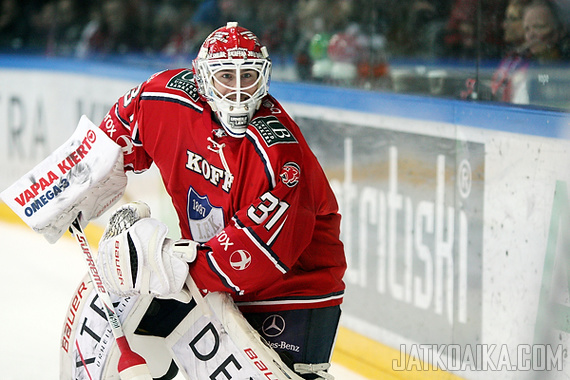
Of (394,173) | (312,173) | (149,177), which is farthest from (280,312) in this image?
(149,177)

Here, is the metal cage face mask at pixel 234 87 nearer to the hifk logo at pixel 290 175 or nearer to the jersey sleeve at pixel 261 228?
the jersey sleeve at pixel 261 228

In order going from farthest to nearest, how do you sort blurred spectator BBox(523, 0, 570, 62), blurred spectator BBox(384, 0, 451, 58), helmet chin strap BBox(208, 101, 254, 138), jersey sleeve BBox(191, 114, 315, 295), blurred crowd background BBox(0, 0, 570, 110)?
blurred spectator BBox(384, 0, 451, 58)
blurred crowd background BBox(0, 0, 570, 110)
blurred spectator BBox(523, 0, 570, 62)
helmet chin strap BBox(208, 101, 254, 138)
jersey sleeve BBox(191, 114, 315, 295)

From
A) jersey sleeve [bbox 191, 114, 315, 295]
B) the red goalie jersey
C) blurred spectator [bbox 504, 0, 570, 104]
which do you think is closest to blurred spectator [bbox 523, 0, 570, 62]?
blurred spectator [bbox 504, 0, 570, 104]

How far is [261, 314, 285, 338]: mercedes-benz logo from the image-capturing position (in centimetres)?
222

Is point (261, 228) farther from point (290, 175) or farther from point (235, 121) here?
point (235, 121)

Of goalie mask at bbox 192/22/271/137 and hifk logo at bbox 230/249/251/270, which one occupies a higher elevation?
goalie mask at bbox 192/22/271/137

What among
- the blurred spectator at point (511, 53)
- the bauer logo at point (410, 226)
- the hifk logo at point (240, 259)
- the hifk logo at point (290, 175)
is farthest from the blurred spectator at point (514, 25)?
the hifk logo at point (240, 259)

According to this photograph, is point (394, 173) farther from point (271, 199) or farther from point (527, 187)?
point (271, 199)

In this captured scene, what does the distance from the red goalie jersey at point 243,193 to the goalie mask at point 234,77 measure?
43mm

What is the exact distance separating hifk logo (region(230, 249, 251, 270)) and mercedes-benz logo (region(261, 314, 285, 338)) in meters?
0.29

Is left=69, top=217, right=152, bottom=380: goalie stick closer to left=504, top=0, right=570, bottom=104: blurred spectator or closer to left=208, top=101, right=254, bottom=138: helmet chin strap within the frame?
left=208, top=101, right=254, bottom=138: helmet chin strap

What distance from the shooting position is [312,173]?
6.93 ft

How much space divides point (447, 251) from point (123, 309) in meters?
1.22

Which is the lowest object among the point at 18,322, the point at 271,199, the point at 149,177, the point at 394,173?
the point at 18,322
